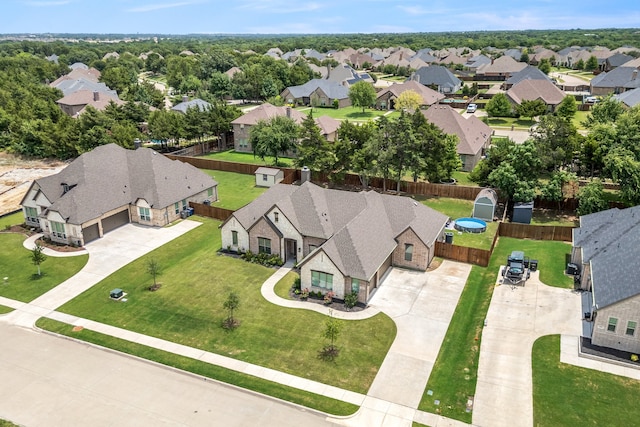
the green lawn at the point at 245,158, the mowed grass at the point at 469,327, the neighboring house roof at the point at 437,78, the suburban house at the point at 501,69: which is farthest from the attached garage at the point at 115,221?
the suburban house at the point at 501,69

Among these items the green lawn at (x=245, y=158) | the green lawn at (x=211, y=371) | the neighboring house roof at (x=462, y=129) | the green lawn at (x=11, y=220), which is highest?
the neighboring house roof at (x=462, y=129)

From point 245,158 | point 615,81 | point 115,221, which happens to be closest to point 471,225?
point 115,221

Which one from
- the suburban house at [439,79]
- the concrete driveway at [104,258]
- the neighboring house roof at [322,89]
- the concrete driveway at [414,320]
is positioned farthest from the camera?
the suburban house at [439,79]

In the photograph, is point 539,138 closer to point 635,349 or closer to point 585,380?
point 635,349

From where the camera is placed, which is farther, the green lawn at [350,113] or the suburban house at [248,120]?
the green lawn at [350,113]

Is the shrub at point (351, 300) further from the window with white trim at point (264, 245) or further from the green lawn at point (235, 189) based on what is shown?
the green lawn at point (235, 189)

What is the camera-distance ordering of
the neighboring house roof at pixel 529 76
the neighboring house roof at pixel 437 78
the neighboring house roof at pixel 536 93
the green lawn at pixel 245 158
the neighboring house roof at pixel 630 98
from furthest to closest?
the neighboring house roof at pixel 437 78 < the neighboring house roof at pixel 529 76 < the neighboring house roof at pixel 536 93 < the neighboring house roof at pixel 630 98 < the green lawn at pixel 245 158

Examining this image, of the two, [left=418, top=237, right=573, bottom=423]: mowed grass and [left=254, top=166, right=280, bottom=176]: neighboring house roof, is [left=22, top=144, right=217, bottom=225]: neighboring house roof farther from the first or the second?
[left=418, top=237, right=573, bottom=423]: mowed grass

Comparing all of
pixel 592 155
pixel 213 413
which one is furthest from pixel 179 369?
pixel 592 155
